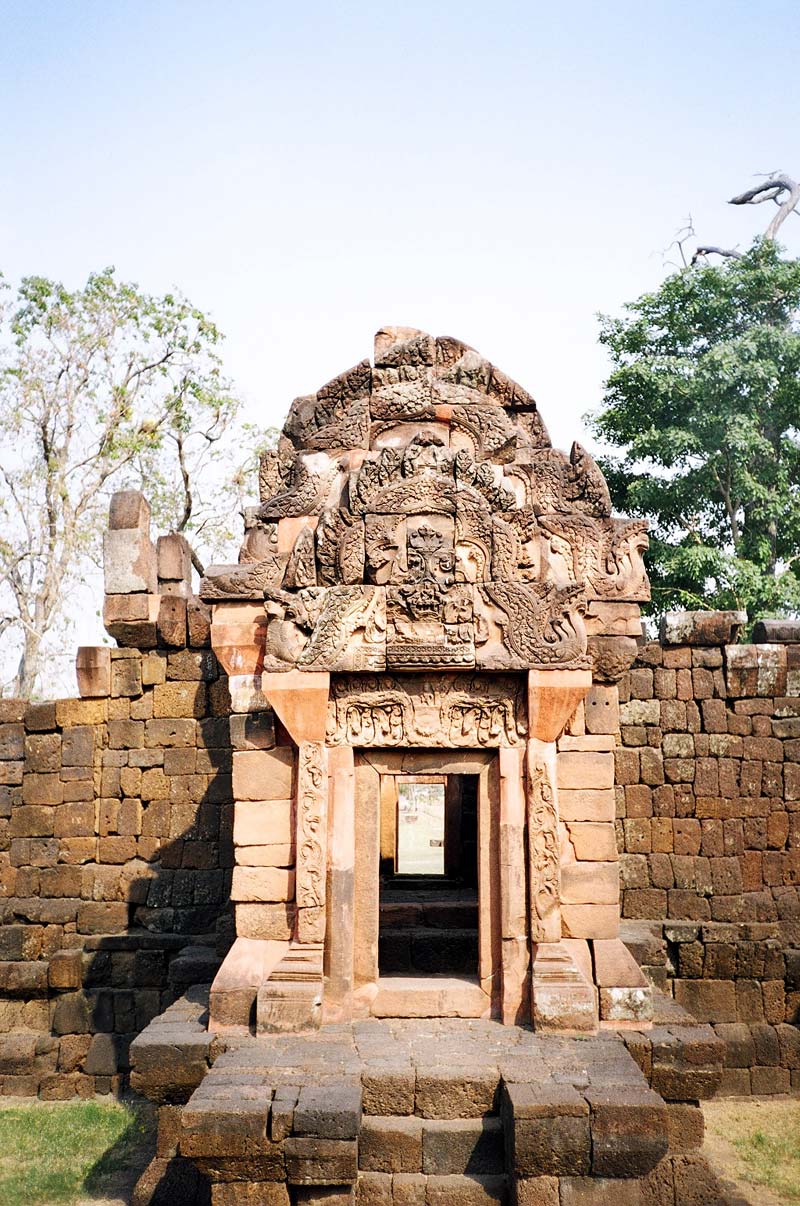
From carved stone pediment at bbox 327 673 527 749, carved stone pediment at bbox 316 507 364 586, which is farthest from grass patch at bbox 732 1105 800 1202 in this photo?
carved stone pediment at bbox 316 507 364 586

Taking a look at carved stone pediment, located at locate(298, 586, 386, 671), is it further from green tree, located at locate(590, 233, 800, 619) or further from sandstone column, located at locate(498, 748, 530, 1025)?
green tree, located at locate(590, 233, 800, 619)

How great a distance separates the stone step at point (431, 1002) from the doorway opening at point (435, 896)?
1.37 meters

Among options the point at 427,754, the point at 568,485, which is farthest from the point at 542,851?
the point at 568,485

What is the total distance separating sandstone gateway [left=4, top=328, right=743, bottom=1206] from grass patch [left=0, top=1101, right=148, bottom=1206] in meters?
1.14

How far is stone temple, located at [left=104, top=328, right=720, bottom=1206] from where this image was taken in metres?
6.21

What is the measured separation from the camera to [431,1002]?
22.1 ft

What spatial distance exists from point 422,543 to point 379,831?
2064mm

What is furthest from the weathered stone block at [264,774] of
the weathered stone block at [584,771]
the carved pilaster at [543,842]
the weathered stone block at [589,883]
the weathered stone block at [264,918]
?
the weathered stone block at [589,883]

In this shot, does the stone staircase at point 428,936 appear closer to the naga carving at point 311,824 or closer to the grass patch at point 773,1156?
the grass patch at point 773,1156

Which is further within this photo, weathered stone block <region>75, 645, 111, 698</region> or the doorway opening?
weathered stone block <region>75, 645, 111, 698</region>

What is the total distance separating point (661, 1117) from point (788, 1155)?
335 cm

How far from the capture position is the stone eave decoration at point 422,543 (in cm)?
673

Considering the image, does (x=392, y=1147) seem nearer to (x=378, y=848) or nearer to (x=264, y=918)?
(x=264, y=918)

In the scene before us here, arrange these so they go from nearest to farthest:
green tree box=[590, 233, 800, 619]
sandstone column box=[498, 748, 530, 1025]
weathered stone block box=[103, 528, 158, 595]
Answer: sandstone column box=[498, 748, 530, 1025], weathered stone block box=[103, 528, 158, 595], green tree box=[590, 233, 800, 619]
